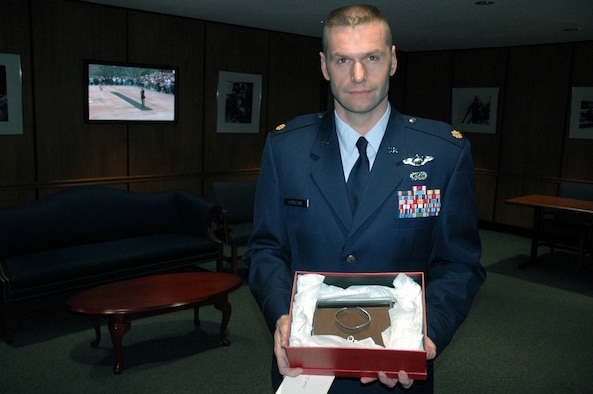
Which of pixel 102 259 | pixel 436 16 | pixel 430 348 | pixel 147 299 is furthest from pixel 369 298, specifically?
pixel 436 16

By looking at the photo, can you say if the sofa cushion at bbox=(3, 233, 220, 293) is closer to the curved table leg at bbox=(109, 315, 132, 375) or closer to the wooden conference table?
the curved table leg at bbox=(109, 315, 132, 375)

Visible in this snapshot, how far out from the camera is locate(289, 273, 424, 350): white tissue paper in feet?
3.64

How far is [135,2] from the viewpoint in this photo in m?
6.04

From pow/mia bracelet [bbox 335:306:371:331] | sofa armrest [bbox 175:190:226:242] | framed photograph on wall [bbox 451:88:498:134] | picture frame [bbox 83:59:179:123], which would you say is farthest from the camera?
framed photograph on wall [bbox 451:88:498:134]

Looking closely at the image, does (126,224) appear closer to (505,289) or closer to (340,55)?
(505,289)

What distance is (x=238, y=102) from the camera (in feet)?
25.3

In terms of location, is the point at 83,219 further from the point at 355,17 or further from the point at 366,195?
the point at 355,17

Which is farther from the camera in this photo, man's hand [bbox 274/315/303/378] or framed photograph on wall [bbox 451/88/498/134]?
framed photograph on wall [bbox 451/88/498/134]

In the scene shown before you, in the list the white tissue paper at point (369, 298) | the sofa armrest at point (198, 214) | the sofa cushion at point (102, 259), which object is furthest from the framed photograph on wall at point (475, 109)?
the white tissue paper at point (369, 298)

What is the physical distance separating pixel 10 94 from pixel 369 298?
557 centimetres

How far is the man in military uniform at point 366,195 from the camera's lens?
4.57 ft

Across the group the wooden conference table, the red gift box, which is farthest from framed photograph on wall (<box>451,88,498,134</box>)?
the red gift box

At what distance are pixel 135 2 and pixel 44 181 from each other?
2265 mm

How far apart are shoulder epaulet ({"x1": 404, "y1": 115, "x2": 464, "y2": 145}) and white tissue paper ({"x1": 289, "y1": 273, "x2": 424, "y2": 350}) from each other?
51cm
